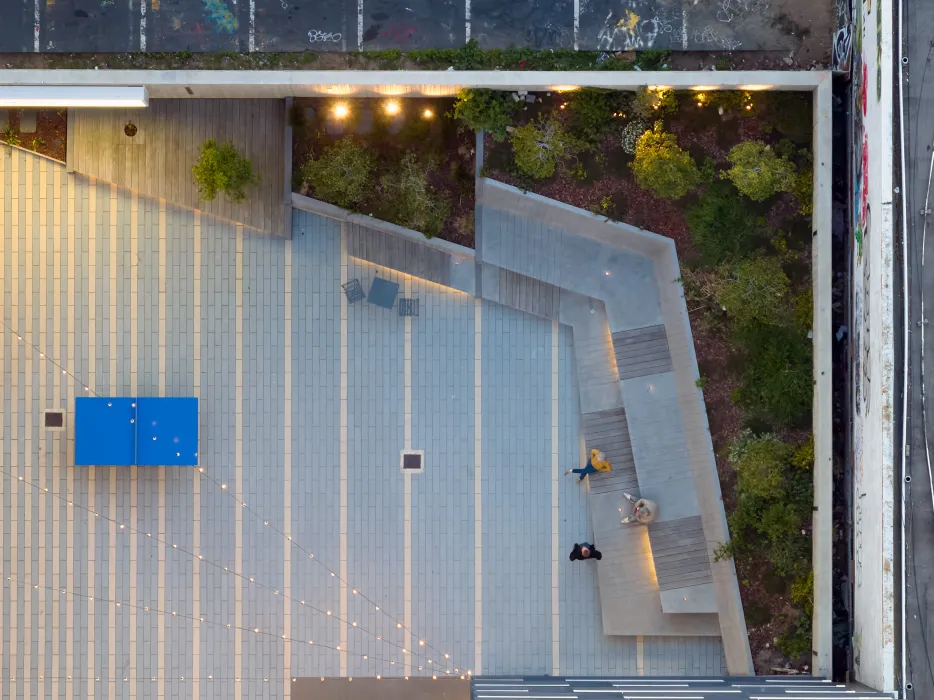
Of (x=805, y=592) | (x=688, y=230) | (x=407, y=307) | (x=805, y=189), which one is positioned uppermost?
(x=805, y=189)

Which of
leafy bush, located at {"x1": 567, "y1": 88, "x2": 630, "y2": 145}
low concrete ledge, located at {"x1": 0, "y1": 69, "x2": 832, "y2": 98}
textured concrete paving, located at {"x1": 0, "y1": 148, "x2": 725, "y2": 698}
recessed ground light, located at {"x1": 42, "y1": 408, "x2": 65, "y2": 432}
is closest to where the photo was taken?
low concrete ledge, located at {"x1": 0, "y1": 69, "x2": 832, "y2": 98}

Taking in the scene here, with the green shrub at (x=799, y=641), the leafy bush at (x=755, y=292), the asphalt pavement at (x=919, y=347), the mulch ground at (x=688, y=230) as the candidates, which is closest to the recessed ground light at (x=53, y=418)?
the mulch ground at (x=688, y=230)

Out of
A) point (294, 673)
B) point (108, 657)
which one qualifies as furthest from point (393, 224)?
point (108, 657)

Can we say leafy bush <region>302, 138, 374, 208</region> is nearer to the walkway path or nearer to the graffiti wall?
the walkway path

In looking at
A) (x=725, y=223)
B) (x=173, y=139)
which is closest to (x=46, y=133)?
(x=173, y=139)

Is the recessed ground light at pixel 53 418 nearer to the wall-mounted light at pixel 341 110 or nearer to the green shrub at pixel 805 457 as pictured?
the wall-mounted light at pixel 341 110

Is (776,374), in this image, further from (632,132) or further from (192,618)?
(192,618)

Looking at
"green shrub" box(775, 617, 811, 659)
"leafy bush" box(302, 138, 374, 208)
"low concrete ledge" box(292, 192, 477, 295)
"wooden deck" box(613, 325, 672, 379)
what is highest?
"leafy bush" box(302, 138, 374, 208)

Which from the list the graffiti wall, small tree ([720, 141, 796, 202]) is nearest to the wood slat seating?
the graffiti wall
